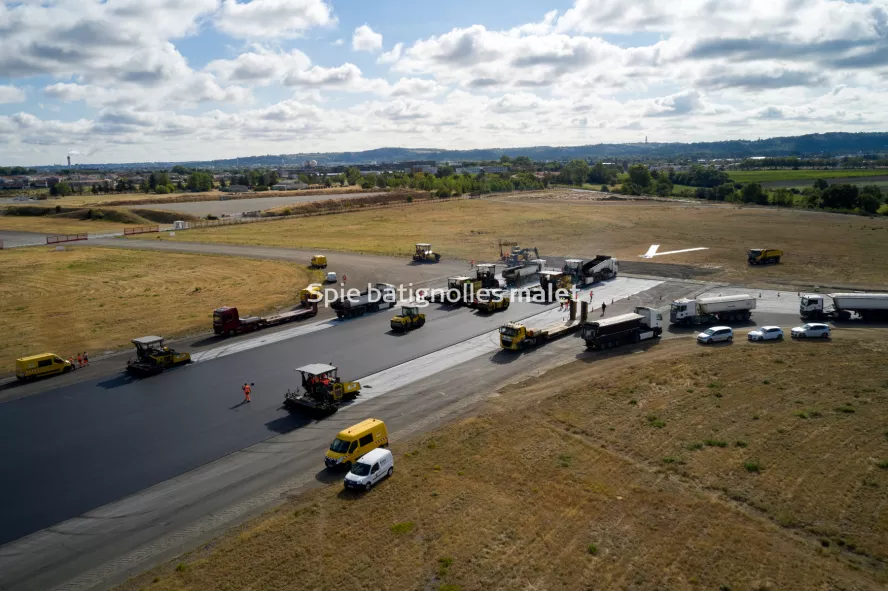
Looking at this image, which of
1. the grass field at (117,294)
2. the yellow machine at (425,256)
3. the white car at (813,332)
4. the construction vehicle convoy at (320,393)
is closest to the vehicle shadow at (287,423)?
the construction vehicle convoy at (320,393)

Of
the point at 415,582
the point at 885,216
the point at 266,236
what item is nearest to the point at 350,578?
the point at 415,582

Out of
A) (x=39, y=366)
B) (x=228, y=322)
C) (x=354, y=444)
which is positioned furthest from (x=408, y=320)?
→ (x=39, y=366)

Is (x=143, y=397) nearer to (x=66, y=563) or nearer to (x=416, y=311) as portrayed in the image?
(x=66, y=563)

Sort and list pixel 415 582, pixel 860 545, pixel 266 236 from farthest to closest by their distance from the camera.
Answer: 1. pixel 266 236
2. pixel 860 545
3. pixel 415 582

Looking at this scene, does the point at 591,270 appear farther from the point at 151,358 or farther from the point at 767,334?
the point at 151,358

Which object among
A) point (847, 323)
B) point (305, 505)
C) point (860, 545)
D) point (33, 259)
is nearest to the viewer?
point (860, 545)

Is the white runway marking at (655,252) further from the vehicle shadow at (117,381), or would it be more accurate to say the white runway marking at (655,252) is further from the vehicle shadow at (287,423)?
the vehicle shadow at (117,381)

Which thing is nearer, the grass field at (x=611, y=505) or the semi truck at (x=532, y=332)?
the grass field at (x=611, y=505)

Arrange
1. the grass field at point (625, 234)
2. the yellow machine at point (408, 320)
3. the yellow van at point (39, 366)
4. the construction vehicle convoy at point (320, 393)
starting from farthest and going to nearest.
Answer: the grass field at point (625, 234)
the yellow machine at point (408, 320)
the yellow van at point (39, 366)
the construction vehicle convoy at point (320, 393)
